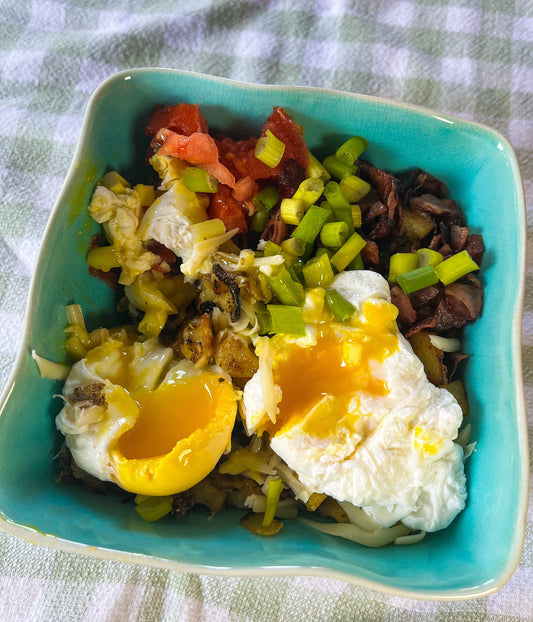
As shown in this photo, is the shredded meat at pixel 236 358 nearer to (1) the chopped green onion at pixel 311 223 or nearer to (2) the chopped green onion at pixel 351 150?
(1) the chopped green onion at pixel 311 223

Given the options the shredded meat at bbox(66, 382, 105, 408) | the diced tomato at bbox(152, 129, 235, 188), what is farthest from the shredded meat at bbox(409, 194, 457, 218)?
the shredded meat at bbox(66, 382, 105, 408)

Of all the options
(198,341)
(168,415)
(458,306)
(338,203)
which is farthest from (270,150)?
(168,415)

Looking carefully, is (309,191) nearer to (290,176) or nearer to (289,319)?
(290,176)

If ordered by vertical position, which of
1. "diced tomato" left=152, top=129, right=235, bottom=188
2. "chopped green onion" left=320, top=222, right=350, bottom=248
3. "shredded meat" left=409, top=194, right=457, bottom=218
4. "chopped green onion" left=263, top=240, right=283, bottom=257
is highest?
"diced tomato" left=152, top=129, right=235, bottom=188

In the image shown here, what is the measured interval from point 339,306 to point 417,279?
0.28 metres

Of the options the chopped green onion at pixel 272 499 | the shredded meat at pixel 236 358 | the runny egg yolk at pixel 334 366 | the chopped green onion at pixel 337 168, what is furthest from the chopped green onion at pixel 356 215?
the chopped green onion at pixel 272 499

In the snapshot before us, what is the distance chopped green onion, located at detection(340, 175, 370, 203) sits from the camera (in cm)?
203

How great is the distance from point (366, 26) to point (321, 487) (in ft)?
6.44

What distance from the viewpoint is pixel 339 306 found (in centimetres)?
188

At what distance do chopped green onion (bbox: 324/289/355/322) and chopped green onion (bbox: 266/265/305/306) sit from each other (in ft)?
0.28

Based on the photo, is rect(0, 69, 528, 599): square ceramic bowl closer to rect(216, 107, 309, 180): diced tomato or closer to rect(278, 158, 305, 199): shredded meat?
rect(216, 107, 309, 180): diced tomato

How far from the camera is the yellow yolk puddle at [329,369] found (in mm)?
1869

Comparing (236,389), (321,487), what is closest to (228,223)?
(236,389)

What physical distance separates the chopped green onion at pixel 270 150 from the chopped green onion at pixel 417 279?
554 millimetres
